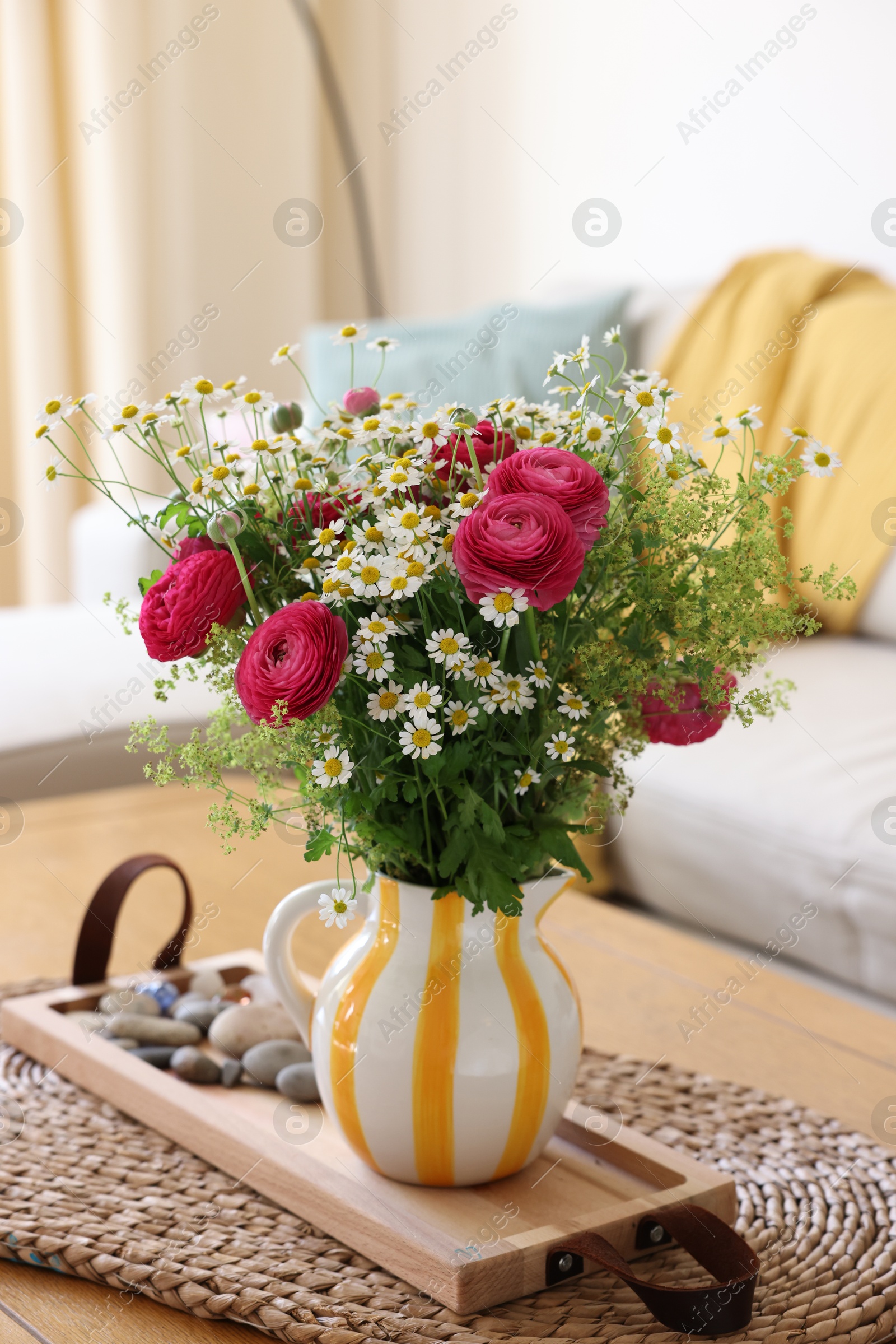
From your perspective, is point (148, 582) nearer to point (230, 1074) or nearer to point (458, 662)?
point (458, 662)

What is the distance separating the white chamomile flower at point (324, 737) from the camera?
609mm

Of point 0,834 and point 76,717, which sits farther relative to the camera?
point 76,717

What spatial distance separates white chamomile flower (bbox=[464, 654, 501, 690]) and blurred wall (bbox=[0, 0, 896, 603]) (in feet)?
5.95

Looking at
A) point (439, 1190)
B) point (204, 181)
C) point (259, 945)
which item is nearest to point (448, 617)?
point (439, 1190)

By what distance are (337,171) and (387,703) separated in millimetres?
3075

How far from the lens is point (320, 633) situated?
0.56m

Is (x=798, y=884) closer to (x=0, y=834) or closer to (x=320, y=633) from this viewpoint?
(x=0, y=834)

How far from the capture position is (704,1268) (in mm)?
627

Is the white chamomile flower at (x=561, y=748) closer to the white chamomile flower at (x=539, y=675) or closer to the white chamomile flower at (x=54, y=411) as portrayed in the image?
the white chamomile flower at (x=539, y=675)

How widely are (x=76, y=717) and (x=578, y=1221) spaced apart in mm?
1140

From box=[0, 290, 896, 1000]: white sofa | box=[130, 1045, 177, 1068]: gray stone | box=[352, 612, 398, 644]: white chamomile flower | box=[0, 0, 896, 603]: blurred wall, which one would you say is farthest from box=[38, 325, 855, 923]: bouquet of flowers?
box=[0, 0, 896, 603]: blurred wall

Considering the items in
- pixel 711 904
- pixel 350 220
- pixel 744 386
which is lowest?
pixel 711 904

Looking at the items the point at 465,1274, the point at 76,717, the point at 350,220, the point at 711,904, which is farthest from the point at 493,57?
the point at 465,1274

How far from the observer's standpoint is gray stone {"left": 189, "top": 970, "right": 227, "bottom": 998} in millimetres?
942
